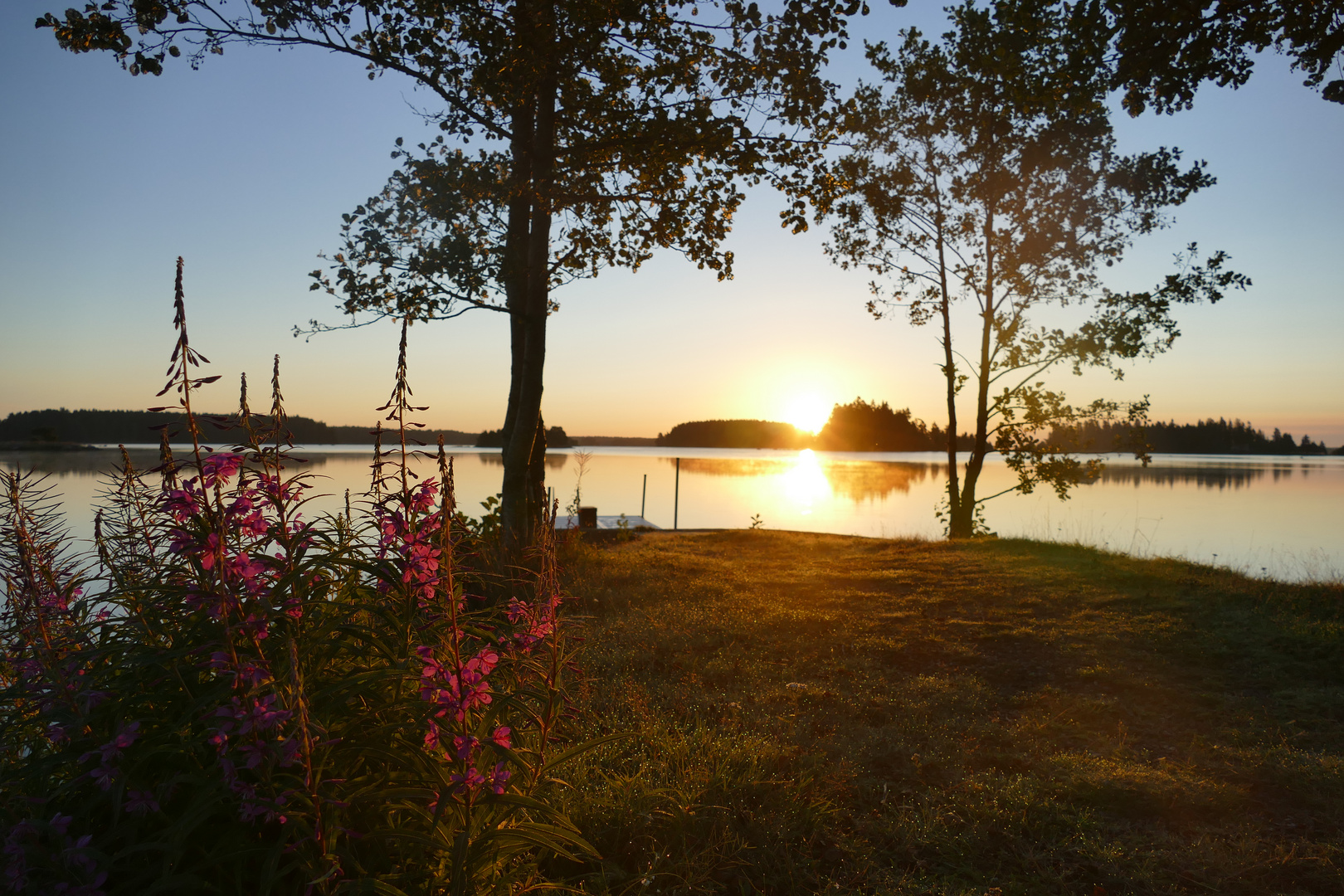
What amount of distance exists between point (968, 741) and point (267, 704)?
14.1 ft

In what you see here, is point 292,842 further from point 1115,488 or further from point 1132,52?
point 1115,488

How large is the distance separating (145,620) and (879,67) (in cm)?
1771

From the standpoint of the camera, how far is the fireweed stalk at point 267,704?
6.20 ft

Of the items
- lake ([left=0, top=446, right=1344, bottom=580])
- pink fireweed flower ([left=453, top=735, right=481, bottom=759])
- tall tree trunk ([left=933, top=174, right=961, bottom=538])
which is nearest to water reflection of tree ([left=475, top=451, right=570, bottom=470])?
lake ([left=0, top=446, right=1344, bottom=580])

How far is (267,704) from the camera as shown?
1.81 meters

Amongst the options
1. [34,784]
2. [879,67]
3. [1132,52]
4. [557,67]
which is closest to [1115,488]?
[879,67]

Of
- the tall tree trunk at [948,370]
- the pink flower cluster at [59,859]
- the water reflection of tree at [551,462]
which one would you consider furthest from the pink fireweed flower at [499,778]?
the water reflection of tree at [551,462]

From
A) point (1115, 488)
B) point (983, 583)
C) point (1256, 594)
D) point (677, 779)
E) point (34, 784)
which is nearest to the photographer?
point (34, 784)

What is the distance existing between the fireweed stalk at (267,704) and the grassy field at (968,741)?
965 millimetres

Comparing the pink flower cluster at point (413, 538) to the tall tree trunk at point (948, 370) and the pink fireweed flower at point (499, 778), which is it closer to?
the pink fireweed flower at point (499, 778)

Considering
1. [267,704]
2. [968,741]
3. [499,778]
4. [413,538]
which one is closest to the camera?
[267,704]

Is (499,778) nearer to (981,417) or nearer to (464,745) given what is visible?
(464,745)

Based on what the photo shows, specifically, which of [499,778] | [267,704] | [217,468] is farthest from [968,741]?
[217,468]

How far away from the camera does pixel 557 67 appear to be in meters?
8.53
